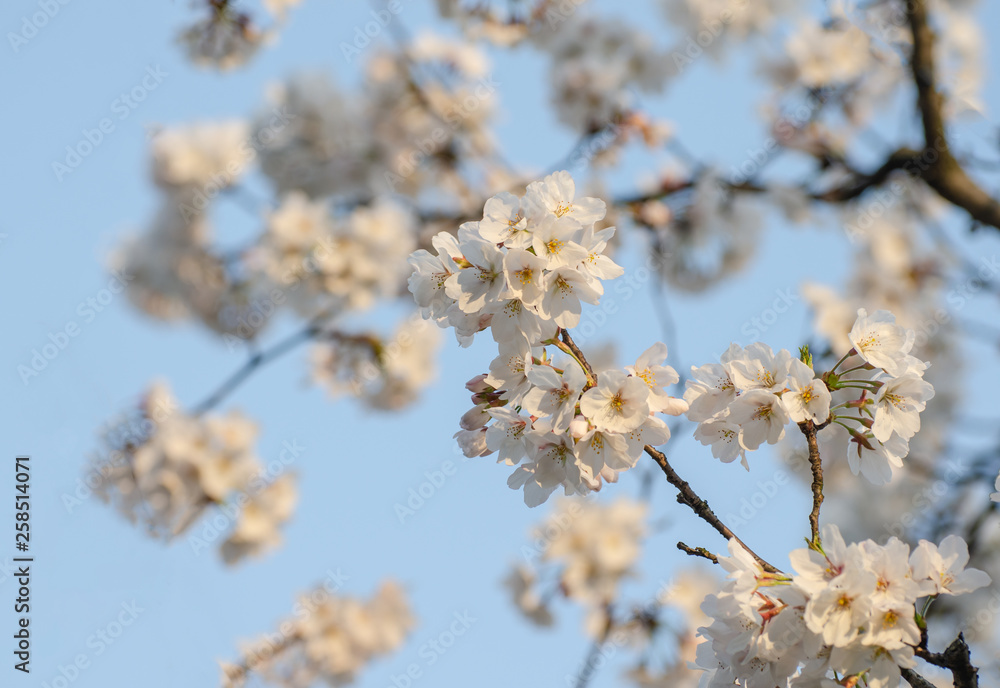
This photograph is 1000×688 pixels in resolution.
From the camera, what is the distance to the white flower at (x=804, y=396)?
57.1 inches

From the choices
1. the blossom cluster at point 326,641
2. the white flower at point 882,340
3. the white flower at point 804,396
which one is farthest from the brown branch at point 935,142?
the blossom cluster at point 326,641

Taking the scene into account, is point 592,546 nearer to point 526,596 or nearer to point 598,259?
point 526,596

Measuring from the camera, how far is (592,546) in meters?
5.77

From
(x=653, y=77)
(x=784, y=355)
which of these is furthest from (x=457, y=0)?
(x=784, y=355)

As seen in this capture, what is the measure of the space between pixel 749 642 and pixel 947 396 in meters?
6.54

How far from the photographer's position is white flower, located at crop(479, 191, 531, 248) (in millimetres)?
1440

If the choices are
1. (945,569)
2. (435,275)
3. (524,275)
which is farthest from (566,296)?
(945,569)

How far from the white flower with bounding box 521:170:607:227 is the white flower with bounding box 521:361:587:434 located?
0.31 meters

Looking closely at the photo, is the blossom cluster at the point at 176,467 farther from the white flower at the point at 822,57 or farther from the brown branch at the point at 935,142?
the white flower at the point at 822,57

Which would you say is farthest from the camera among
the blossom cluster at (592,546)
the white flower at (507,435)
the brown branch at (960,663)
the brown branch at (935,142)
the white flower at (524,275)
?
the blossom cluster at (592,546)

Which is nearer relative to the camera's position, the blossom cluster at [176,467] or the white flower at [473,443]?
the white flower at [473,443]

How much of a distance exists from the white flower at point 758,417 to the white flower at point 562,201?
490 mm

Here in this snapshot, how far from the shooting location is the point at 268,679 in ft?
19.3

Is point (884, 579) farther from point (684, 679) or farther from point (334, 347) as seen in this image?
point (334, 347)
